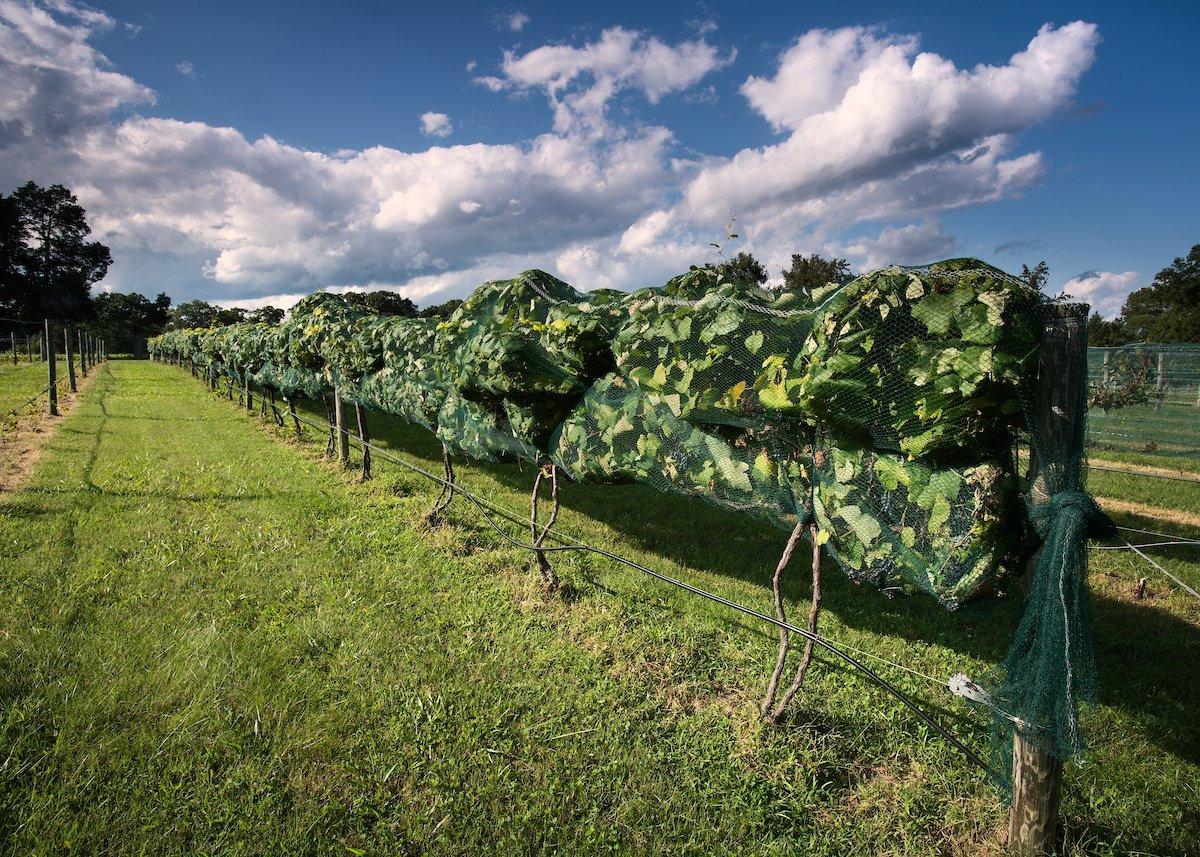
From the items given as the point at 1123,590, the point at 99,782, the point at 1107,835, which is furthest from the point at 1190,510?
the point at 99,782

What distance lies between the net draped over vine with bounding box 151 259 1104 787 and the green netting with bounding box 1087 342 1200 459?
41.6 ft

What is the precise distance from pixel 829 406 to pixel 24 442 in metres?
15.4

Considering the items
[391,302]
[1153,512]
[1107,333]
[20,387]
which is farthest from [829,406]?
[391,302]

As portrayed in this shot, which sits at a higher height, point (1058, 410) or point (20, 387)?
point (1058, 410)

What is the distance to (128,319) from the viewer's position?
77000mm

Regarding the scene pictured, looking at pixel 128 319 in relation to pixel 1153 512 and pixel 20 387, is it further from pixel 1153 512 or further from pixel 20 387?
pixel 1153 512

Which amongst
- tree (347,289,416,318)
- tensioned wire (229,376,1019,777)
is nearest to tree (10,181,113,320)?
tree (347,289,416,318)

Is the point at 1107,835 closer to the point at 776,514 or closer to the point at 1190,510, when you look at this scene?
the point at 776,514

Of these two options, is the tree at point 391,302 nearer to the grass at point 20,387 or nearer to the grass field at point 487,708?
the grass at point 20,387

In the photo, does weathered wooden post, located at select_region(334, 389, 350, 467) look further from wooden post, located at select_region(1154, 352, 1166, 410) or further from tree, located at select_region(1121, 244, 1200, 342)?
tree, located at select_region(1121, 244, 1200, 342)

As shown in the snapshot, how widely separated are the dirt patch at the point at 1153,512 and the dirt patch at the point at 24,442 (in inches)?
647

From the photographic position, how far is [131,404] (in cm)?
1769

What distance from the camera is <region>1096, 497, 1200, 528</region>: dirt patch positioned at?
8.05 m

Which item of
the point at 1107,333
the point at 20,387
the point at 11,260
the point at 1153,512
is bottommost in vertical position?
the point at 1153,512
